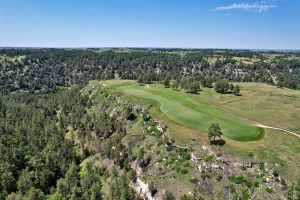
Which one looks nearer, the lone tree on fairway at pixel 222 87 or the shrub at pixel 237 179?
the shrub at pixel 237 179

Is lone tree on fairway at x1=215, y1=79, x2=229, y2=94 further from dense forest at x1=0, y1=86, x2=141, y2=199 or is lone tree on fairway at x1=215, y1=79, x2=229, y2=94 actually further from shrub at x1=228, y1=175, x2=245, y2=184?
shrub at x1=228, y1=175, x2=245, y2=184

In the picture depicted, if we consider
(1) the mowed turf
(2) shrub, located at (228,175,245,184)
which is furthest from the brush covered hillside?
(1) the mowed turf

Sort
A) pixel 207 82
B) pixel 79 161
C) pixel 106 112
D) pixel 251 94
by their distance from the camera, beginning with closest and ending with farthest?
pixel 79 161 → pixel 106 112 → pixel 251 94 → pixel 207 82

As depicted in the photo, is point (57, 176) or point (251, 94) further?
point (251, 94)

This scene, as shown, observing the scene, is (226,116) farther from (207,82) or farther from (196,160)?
(207,82)

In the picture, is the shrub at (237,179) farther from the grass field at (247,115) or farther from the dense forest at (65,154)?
the dense forest at (65,154)

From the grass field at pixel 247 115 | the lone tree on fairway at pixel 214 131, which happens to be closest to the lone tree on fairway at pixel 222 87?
the grass field at pixel 247 115

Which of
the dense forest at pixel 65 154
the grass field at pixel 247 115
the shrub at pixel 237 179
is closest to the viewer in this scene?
the shrub at pixel 237 179

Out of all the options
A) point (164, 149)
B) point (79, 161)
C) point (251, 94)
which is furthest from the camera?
point (251, 94)

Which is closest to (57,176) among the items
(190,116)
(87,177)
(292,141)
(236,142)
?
(87,177)

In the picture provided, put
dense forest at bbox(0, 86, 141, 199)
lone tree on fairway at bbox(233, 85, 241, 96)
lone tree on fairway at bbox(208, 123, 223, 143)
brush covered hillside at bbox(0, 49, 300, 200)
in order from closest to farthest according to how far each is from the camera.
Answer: brush covered hillside at bbox(0, 49, 300, 200) → lone tree on fairway at bbox(208, 123, 223, 143) → dense forest at bbox(0, 86, 141, 199) → lone tree on fairway at bbox(233, 85, 241, 96)

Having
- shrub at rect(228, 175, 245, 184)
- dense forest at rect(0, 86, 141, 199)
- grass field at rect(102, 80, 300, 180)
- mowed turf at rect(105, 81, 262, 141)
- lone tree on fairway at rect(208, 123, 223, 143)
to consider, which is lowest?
dense forest at rect(0, 86, 141, 199)
